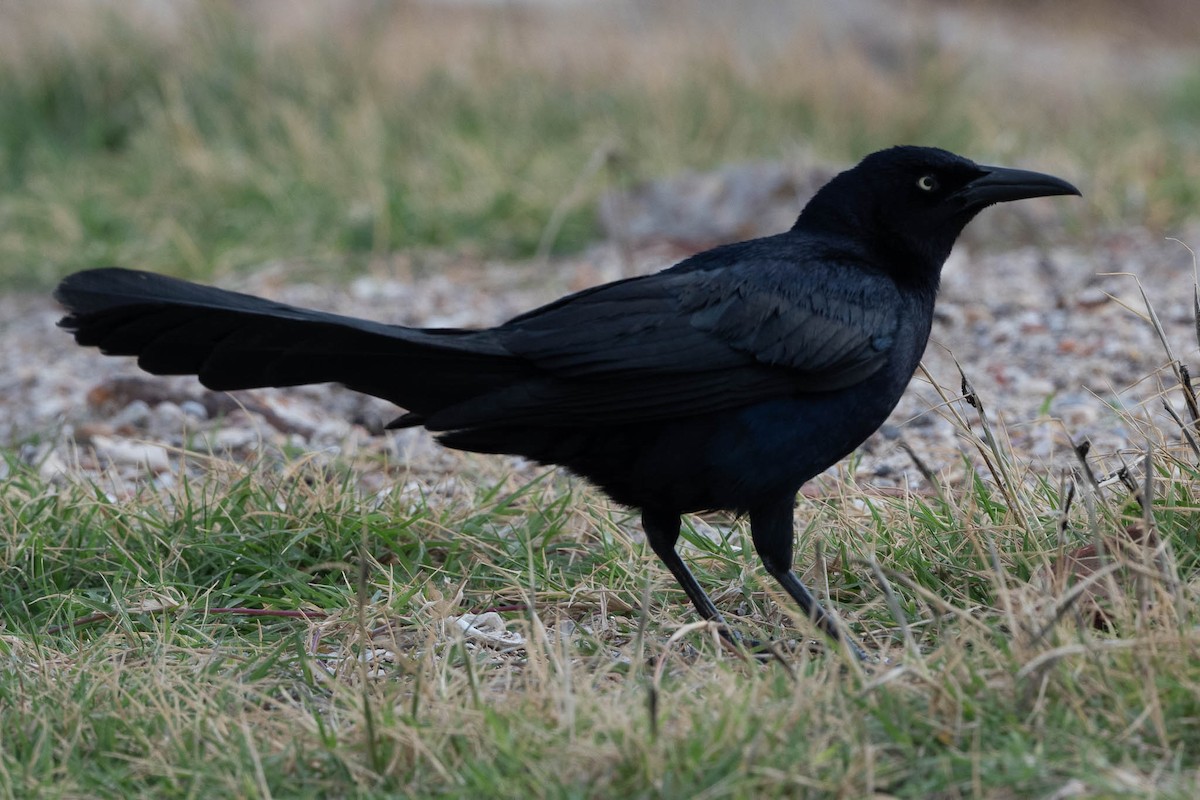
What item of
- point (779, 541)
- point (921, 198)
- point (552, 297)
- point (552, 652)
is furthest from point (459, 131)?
point (552, 652)

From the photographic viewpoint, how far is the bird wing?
319 cm

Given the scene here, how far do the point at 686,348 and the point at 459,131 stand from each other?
234 inches

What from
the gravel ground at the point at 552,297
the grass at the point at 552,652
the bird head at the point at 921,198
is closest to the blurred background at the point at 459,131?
the gravel ground at the point at 552,297

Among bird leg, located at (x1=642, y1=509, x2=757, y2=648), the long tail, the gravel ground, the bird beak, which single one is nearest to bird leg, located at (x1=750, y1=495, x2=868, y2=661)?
Result: bird leg, located at (x1=642, y1=509, x2=757, y2=648)

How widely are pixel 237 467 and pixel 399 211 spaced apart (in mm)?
3718

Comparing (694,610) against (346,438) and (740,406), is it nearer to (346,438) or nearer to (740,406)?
(740,406)

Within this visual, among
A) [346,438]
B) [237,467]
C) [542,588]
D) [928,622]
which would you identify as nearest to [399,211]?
[346,438]

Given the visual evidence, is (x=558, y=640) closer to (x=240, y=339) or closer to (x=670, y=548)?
(x=670, y=548)

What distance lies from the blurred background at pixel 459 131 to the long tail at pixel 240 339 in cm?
338

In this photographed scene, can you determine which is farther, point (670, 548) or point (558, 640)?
point (670, 548)

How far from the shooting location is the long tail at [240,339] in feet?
10.1

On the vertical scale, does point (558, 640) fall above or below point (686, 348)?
below

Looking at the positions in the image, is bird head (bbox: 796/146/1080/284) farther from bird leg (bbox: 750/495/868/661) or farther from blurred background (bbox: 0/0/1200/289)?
blurred background (bbox: 0/0/1200/289)

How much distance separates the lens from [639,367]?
320cm
